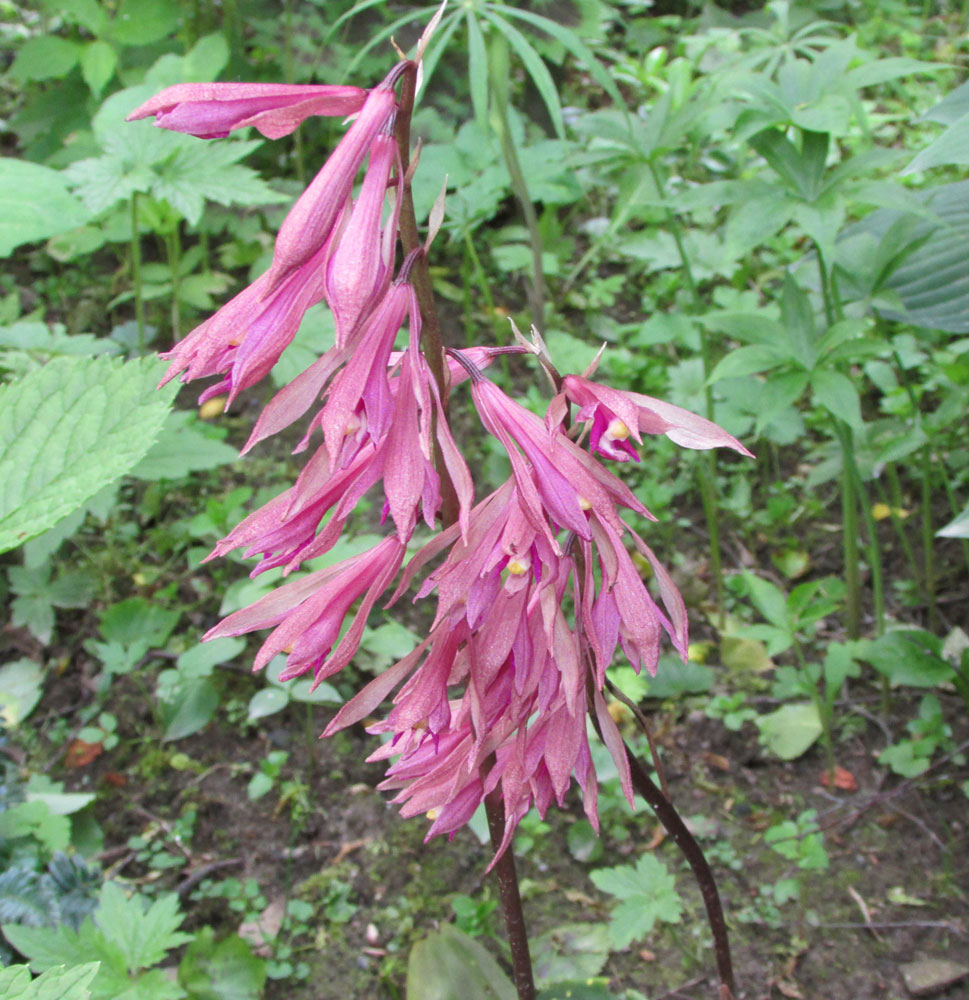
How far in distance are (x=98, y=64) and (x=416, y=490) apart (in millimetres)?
3049

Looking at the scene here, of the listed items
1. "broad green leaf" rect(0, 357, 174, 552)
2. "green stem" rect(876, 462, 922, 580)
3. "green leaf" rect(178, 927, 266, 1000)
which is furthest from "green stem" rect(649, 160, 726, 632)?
"green leaf" rect(178, 927, 266, 1000)

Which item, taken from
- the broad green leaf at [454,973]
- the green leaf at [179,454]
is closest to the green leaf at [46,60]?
the green leaf at [179,454]

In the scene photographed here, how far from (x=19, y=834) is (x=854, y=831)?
1.81 metres

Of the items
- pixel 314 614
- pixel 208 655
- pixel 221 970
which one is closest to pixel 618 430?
pixel 314 614

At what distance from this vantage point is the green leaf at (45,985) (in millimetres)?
1078

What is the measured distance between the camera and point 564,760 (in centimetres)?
112

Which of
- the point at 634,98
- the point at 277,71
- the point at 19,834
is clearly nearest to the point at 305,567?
the point at 19,834

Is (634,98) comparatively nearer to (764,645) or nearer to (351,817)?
(764,645)

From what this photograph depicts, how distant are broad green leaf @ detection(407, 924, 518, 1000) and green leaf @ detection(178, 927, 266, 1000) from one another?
1.26ft

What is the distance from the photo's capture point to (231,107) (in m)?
0.88

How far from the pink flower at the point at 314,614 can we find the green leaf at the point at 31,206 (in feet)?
4.25

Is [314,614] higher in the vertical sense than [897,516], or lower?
higher

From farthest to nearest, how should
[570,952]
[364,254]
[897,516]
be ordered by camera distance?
[897,516] → [570,952] → [364,254]

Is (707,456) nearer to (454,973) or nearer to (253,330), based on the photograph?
(454,973)
